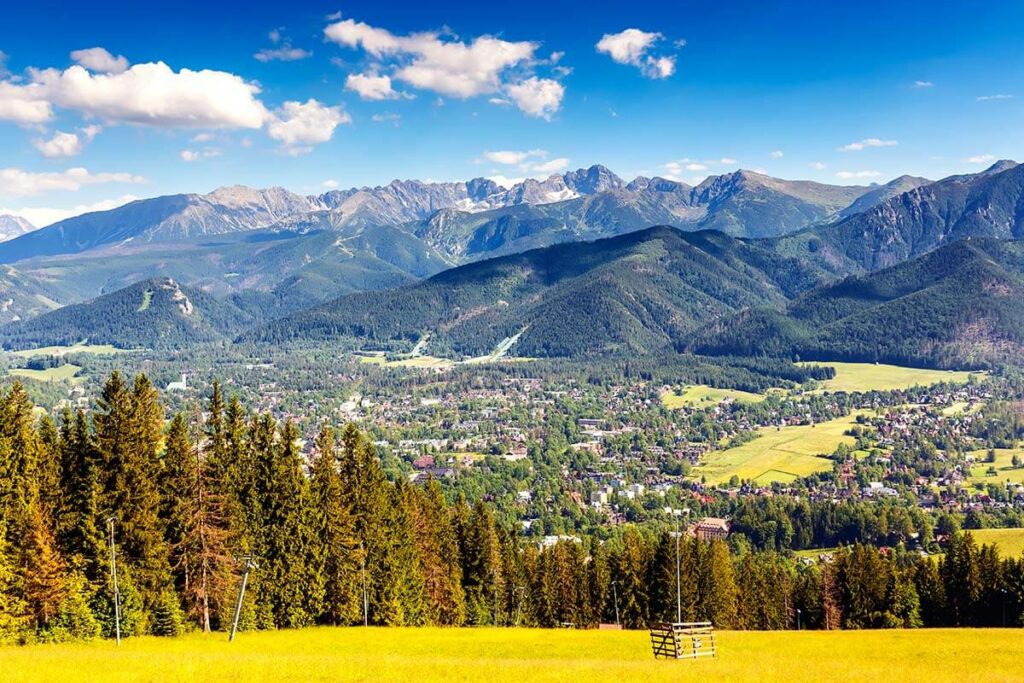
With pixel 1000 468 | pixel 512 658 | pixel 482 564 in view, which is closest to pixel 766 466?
pixel 1000 468

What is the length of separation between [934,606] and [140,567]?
2972 inches

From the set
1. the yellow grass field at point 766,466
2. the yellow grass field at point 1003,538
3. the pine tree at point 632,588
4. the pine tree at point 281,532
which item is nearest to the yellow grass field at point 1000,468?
the yellow grass field at point 766,466

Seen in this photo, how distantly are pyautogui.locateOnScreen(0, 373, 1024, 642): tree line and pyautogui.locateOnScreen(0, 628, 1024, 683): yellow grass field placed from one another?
3783 millimetres

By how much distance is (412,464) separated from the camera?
19112 centimetres

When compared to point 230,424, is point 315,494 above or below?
below

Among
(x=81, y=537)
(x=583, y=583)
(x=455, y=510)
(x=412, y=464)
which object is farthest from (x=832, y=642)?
(x=412, y=464)

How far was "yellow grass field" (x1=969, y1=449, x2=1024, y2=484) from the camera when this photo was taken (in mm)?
166625

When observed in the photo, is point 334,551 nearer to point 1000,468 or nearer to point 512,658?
point 512,658

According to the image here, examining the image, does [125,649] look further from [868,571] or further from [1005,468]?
[1005,468]

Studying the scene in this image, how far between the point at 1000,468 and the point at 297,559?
17223cm

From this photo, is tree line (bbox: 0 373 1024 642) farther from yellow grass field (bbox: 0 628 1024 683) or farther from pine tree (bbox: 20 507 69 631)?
yellow grass field (bbox: 0 628 1024 683)

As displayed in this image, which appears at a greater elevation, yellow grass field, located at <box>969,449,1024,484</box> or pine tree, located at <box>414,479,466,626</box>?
pine tree, located at <box>414,479,466,626</box>

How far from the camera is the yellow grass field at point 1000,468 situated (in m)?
167

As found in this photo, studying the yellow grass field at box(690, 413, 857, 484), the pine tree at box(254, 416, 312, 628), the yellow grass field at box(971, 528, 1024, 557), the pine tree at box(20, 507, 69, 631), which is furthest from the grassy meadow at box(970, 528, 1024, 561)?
the pine tree at box(20, 507, 69, 631)
